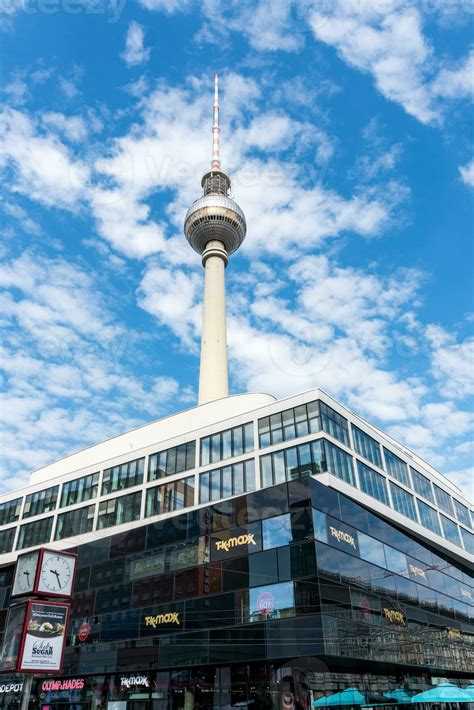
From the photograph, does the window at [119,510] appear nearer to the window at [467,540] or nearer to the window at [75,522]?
the window at [75,522]

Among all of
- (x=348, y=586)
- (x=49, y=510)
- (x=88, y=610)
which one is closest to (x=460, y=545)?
(x=348, y=586)

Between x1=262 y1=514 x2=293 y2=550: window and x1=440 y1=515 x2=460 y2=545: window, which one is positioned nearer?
x1=262 y1=514 x2=293 y2=550: window

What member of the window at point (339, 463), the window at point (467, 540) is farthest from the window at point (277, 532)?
the window at point (467, 540)

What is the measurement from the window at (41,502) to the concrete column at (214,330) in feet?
73.9

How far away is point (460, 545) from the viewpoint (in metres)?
66.9

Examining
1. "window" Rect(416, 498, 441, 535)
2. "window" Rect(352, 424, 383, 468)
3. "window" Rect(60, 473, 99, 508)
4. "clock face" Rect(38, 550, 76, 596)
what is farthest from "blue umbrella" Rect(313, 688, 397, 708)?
"window" Rect(60, 473, 99, 508)

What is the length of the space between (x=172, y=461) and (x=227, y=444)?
6.89 m

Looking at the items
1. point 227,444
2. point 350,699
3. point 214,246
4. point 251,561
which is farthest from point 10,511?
point 214,246

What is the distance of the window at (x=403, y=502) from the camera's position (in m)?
55.2

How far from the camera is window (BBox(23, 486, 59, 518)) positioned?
65.8 metres

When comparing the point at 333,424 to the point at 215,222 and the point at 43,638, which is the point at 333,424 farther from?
the point at 215,222

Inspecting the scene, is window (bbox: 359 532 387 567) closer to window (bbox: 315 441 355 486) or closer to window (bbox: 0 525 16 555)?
window (bbox: 315 441 355 486)

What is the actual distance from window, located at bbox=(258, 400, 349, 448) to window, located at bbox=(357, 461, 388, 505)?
336 centimetres

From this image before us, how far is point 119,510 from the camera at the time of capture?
5788 centimetres
